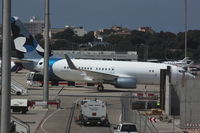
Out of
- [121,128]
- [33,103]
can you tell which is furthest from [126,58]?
[121,128]

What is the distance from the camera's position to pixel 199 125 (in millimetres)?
44781

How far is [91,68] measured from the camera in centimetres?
7988

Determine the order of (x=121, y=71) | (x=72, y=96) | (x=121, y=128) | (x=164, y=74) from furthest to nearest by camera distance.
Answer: (x=121, y=71), (x=72, y=96), (x=164, y=74), (x=121, y=128)

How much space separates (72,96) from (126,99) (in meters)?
8.77

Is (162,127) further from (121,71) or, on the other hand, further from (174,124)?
(121,71)

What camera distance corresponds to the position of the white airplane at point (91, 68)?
76.9 meters

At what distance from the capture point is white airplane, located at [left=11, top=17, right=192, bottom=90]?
3029 inches

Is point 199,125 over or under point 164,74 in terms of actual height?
under

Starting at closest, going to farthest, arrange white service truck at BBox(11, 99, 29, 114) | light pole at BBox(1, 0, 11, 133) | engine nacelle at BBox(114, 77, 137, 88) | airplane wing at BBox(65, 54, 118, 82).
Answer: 1. light pole at BBox(1, 0, 11, 133)
2. white service truck at BBox(11, 99, 29, 114)
3. engine nacelle at BBox(114, 77, 137, 88)
4. airplane wing at BBox(65, 54, 118, 82)

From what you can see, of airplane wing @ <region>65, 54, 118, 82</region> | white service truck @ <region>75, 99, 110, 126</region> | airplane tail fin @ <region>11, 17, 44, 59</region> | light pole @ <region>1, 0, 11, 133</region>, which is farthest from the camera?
airplane tail fin @ <region>11, 17, 44, 59</region>

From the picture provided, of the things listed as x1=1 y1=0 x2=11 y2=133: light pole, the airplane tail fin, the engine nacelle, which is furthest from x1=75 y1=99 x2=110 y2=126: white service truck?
the airplane tail fin

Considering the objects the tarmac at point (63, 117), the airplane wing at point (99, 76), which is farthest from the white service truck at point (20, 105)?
the airplane wing at point (99, 76)

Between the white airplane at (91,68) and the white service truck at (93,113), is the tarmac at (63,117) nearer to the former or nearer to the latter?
the white service truck at (93,113)

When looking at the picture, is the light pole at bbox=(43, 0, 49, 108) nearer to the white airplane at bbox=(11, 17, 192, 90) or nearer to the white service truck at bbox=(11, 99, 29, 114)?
the white service truck at bbox=(11, 99, 29, 114)
